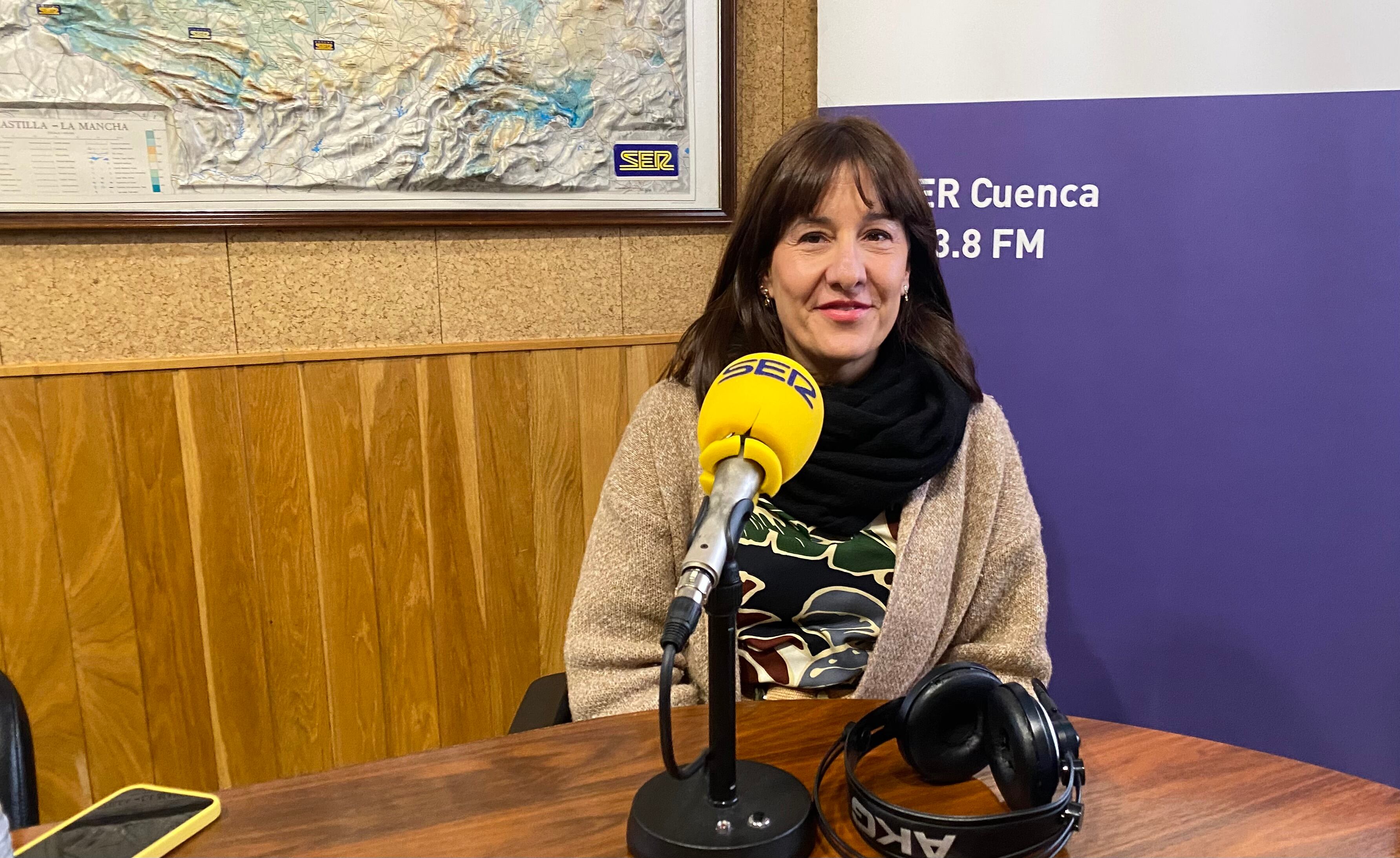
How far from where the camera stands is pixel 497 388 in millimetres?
2008

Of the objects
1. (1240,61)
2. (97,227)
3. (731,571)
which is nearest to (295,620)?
(97,227)

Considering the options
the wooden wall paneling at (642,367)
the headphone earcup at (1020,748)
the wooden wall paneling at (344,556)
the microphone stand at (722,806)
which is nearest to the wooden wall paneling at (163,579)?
the wooden wall paneling at (344,556)

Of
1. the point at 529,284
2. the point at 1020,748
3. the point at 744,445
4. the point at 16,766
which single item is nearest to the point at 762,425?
the point at 744,445

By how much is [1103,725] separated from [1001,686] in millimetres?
237

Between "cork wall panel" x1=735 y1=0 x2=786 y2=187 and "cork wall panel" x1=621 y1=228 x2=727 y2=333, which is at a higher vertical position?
"cork wall panel" x1=735 y1=0 x2=786 y2=187

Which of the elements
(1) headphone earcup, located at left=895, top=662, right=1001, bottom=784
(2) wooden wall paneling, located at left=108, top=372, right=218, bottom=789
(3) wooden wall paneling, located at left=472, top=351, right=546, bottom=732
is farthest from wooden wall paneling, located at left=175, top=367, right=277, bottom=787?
(1) headphone earcup, located at left=895, top=662, right=1001, bottom=784

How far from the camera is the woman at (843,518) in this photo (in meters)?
1.30

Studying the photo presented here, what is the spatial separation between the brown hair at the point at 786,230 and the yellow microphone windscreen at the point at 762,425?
25.2 inches

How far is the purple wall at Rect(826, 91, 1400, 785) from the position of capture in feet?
5.58

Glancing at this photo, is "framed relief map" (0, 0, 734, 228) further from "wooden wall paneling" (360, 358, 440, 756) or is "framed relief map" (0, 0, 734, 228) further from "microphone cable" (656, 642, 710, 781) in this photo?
"microphone cable" (656, 642, 710, 781)

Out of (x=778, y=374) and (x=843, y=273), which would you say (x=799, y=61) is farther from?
(x=778, y=374)

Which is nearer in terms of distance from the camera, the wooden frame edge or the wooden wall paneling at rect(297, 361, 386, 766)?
the wooden frame edge

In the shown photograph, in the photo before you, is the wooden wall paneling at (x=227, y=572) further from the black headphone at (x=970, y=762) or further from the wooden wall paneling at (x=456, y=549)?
the black headphone at (x=970, y=762)

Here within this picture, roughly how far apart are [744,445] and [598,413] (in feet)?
4.68
